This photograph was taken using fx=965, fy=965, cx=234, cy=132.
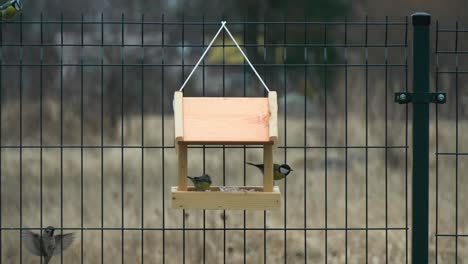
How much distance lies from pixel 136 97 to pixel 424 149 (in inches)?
117

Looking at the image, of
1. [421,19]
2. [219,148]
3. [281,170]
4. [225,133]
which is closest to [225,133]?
[225,133]

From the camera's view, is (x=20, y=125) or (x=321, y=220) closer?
(x=20, y=125)

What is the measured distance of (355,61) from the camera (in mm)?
6641

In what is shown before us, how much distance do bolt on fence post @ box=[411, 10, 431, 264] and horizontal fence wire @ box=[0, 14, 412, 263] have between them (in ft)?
8.22

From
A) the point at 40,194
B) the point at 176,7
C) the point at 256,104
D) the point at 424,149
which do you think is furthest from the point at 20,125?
the point at 424,149

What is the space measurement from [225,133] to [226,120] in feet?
0.26

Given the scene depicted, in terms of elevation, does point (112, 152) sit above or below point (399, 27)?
below

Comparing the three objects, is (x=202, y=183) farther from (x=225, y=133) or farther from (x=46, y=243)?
(x=46, y=243)

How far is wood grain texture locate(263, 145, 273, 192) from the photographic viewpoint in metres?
4.27

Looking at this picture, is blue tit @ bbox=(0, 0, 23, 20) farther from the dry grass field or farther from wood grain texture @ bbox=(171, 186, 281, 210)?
wood grain texture @ bbox=(171, 186, 281, 210)

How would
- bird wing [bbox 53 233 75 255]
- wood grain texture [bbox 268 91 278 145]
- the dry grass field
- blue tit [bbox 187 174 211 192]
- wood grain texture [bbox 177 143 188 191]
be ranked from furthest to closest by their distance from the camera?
1. the dry grass field
2. bird wing [bbox 53 233 75 255]
3. blue tit [bbox 187 174 211 192]
4. wood grain texture [bbox 177 143 188 191]
5. wood grain texture [bbox 268 91 278 145]

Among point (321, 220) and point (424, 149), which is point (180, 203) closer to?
point (424, 149)

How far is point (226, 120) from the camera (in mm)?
4203

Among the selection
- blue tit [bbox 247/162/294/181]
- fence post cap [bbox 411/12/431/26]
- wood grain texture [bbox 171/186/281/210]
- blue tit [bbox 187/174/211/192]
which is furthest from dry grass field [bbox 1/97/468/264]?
fence post cap [bbox 411/12/431/26]
